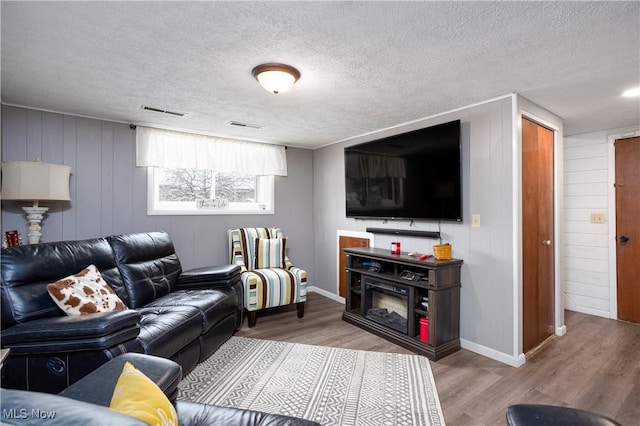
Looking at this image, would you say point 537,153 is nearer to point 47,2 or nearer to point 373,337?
point 373,337

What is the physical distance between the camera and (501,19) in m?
1.60

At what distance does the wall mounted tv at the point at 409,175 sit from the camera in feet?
9.70

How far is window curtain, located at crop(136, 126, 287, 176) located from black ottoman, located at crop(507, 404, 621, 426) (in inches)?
148

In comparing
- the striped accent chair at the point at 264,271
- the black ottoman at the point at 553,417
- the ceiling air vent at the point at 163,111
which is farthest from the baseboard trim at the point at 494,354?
the ceiling air vent at the point at 163,111

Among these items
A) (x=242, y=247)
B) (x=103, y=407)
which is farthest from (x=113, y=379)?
(x=242, y=247)

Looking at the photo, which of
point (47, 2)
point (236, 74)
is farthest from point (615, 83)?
point (47, 2)

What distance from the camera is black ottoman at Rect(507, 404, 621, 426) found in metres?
1.10

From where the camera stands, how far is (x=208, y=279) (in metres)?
3.13

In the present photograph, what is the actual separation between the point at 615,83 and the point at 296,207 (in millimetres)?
3694

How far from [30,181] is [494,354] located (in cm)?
422

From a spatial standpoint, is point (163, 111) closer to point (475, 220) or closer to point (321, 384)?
point (321, 384)

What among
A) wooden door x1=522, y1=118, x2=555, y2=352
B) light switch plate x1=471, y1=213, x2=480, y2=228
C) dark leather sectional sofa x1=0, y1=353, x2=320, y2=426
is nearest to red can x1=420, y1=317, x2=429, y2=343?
wooden door x1=522, y1=118, x2=555, y2=352

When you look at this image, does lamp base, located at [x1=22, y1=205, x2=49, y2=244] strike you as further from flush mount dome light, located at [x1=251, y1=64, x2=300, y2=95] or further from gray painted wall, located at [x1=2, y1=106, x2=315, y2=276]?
flush mount dome light, located at [x1=251, y1=64, x2=300, y2=95]

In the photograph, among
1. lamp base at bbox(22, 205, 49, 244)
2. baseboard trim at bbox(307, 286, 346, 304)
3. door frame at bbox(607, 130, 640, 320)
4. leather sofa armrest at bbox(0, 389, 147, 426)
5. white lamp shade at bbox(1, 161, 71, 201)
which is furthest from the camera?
baseboard trim at bbox(307, 286, 346, 304)
